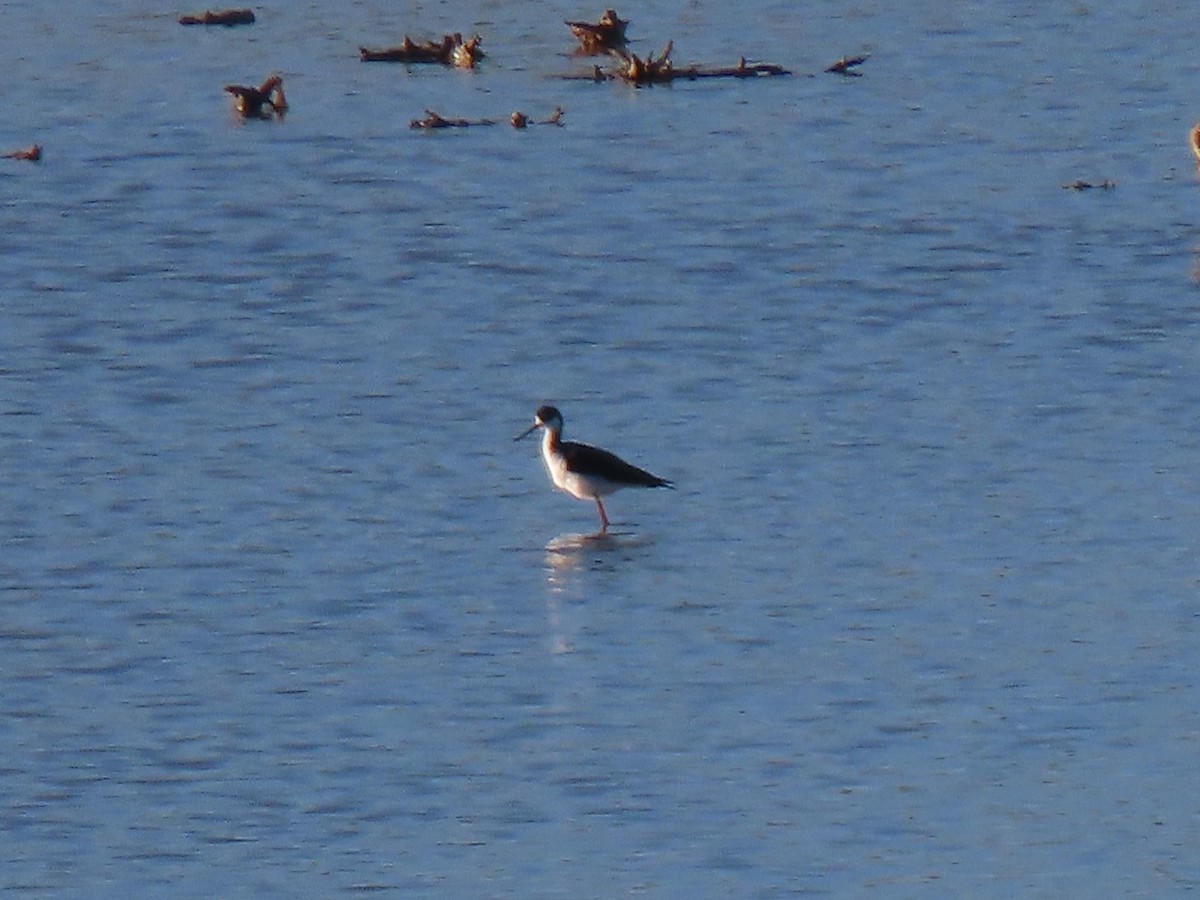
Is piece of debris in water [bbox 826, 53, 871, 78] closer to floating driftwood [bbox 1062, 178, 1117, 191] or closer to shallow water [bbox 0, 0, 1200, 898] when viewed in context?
shallow water [bbox 0, 0, 1200, 898]

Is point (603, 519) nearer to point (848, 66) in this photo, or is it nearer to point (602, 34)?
point (602, 34)

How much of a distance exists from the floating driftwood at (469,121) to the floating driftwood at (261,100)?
130cm

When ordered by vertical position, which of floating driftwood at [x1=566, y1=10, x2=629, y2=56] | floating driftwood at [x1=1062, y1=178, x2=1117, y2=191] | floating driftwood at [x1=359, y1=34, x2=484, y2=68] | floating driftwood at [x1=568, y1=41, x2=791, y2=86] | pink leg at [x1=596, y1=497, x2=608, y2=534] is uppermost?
floating driftwood at [x1=566, y1=10, x2=629, y2=56]

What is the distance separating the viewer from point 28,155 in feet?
79.8

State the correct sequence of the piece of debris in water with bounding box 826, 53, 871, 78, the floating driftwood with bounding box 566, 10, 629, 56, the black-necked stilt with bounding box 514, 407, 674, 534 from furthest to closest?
the piece of debris in water with bounding box 826, 53, 871, 78 → the floating driftwood with bounding box 566, 10, 629, 56 → the black-necked stilt with bounding box 514, 407, 674, 534

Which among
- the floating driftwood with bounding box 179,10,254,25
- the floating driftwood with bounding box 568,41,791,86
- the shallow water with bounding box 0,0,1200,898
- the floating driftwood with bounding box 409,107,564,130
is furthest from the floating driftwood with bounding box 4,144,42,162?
the floating driftwood with bounding box 568,41,791,86

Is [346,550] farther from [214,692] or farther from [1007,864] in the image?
[1007,864]

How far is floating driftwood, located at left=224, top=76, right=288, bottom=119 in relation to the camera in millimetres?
25406

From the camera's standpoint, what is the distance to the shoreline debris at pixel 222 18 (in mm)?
29781

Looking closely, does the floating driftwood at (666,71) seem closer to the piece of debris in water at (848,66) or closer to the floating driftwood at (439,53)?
the piece of debris in water at (848,66)

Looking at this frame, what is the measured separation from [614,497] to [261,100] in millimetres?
11330

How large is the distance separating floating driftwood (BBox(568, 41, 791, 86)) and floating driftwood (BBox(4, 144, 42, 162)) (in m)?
5.56

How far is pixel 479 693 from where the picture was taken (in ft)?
38.1

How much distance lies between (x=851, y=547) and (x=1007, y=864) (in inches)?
165
